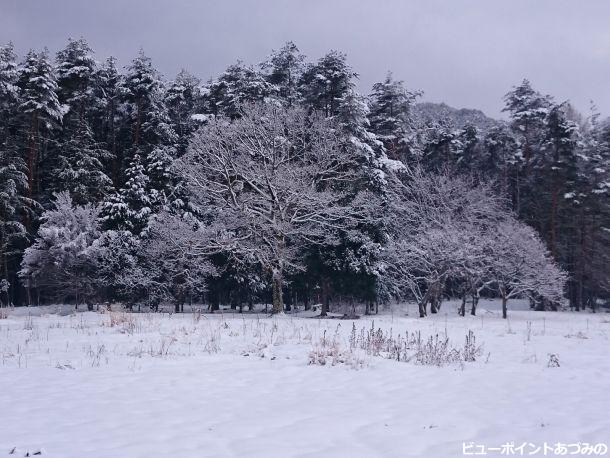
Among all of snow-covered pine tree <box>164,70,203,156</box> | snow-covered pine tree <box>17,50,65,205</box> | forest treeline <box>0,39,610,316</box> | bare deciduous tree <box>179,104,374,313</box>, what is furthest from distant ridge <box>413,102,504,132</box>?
snow-covered pine tree <box>17,50,65,205</box>

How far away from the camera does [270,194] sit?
23516 mm

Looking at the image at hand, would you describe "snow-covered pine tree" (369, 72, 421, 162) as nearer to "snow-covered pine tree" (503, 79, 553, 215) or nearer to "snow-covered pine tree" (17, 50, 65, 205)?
"snow-covered pine tree" (503, 79, 553, 215)

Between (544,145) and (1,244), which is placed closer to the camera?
(1,244)

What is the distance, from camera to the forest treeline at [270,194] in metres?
23.4

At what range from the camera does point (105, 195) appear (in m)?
34.5

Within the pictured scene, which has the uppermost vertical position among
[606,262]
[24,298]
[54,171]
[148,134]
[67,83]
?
[67,83]

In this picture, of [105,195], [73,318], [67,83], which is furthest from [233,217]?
[67,83]

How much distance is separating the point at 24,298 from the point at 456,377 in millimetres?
41155

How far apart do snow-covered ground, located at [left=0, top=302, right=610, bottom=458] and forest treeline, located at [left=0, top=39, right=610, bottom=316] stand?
500 inches

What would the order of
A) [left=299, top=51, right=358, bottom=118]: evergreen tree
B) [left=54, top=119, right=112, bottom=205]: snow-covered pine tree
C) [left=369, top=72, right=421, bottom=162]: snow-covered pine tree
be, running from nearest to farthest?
[left=299, top=51, right=358, bottom=118]: evergreen tree
[left=54, top=119, right=112, bottom=205]: snow-covered pine tree
[left=369, top=72, right=421, bottom=162]: snow-covered pine tree

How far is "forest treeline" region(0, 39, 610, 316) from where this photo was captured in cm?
2338

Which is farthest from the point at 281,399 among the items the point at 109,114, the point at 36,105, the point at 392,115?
the point at 109,114

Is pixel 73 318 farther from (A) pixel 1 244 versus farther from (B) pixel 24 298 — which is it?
(B) pixel 24 298

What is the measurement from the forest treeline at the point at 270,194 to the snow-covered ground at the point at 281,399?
12.7 m
